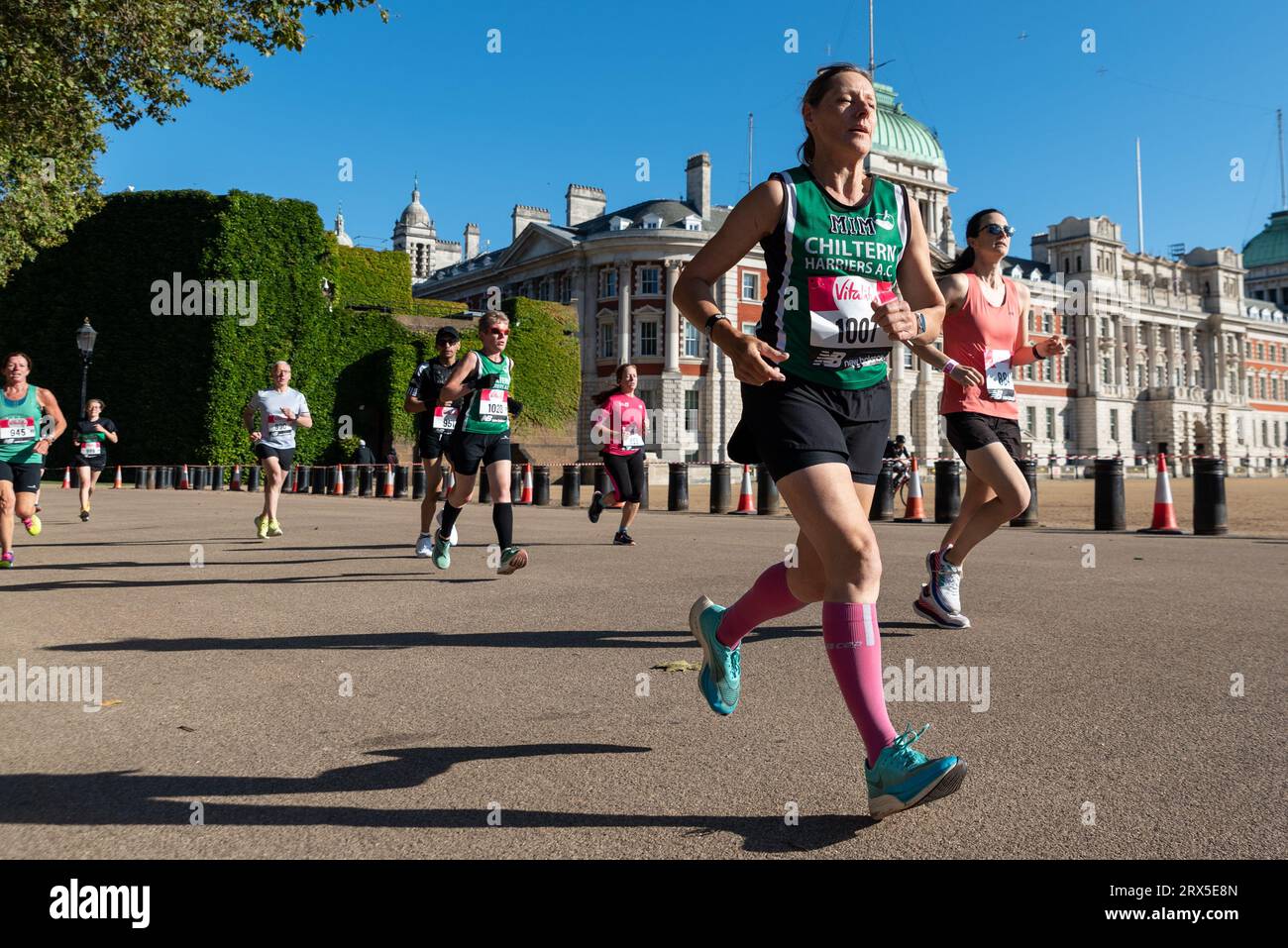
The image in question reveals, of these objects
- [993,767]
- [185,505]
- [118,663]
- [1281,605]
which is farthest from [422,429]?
[185,505]

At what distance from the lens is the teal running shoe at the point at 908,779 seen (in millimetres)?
2551

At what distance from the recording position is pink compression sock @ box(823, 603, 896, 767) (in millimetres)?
2740

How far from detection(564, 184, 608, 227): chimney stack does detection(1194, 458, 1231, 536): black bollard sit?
6123cm

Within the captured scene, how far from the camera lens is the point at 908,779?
2566 millimetres

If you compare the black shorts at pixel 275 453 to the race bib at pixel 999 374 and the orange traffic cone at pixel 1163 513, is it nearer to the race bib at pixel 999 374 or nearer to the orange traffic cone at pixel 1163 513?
the race bib at pixel 999 374

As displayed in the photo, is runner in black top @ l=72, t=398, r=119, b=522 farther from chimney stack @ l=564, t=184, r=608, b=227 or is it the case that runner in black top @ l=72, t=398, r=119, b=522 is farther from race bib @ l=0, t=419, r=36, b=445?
chimney stack @ l=564, t=184, r=608, b=227

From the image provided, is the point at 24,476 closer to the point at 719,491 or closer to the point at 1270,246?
the point at 719,491

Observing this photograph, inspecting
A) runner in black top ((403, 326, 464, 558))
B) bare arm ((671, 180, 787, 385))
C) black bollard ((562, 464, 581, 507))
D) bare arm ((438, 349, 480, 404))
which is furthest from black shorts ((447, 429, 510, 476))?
black bollard ((562, 464, 581, 507))

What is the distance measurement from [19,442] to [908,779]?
8990mm

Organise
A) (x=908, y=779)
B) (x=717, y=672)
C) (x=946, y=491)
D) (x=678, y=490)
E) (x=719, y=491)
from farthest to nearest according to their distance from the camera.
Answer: (x=678, y=490)
(x=719, y=491)
(x=946, y=491)
(x=717, y=672)
(x=908, y=779)

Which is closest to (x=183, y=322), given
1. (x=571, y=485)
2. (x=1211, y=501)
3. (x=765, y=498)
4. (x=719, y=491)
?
(x=571, y=485)

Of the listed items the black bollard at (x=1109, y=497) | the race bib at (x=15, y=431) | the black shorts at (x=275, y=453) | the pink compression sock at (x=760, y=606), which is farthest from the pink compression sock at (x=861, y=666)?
the black bollard at (x=1109, y=497)

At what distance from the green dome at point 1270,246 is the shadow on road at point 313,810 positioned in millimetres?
129402

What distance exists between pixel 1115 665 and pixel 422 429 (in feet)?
27.4
